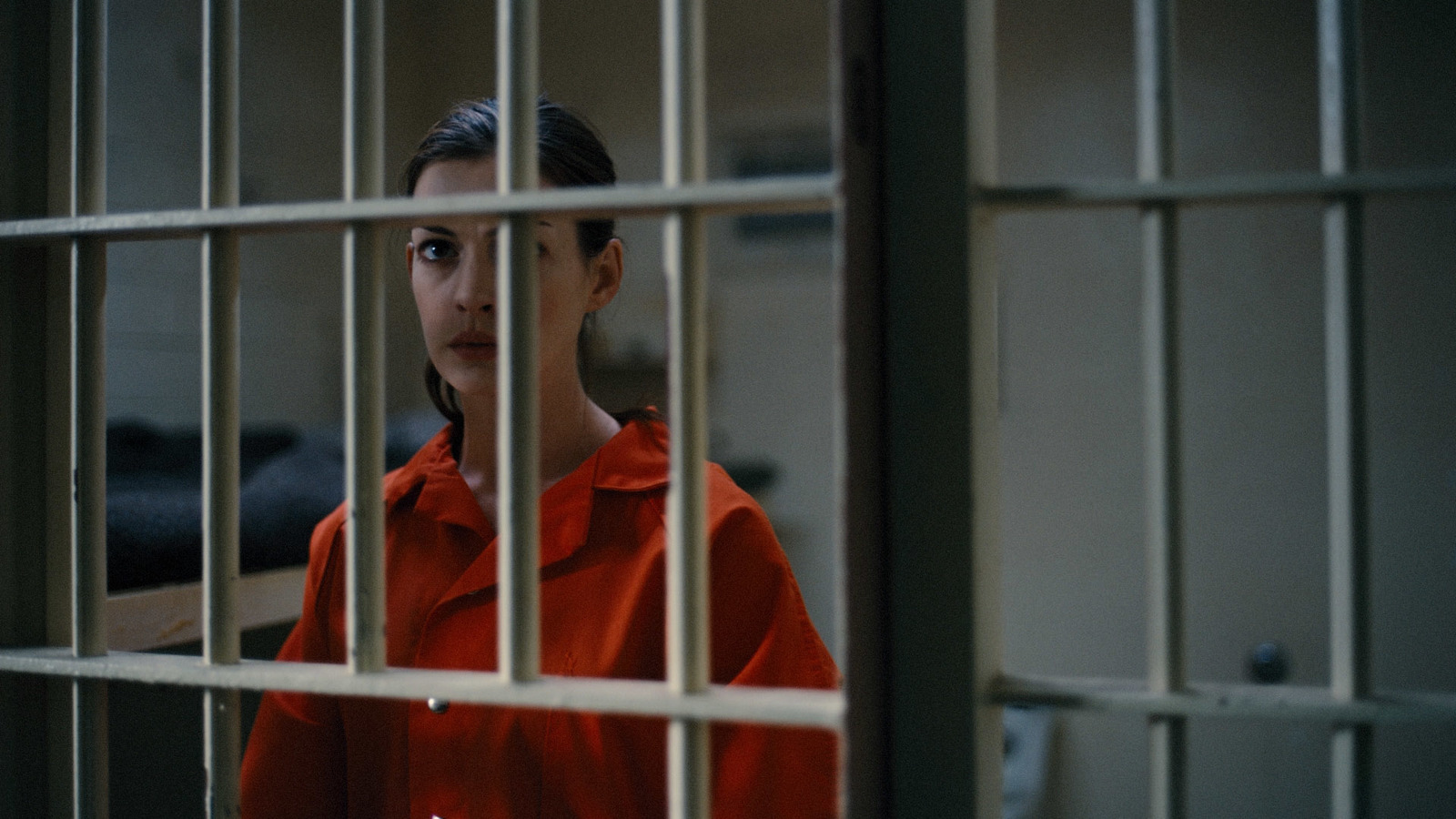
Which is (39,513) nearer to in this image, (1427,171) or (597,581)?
(597,581)

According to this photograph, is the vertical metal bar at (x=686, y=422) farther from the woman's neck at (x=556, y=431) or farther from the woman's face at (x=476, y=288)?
the woman's neck at (x=556, y=431)

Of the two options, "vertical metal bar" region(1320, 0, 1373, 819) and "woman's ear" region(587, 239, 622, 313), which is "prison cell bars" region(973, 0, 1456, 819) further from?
"woman's ear" region(587, 239, 622, 313)

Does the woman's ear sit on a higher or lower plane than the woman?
higher

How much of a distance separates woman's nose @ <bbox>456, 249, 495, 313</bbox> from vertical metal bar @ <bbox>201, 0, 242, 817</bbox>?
27 cm

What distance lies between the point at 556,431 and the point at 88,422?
1.50ft

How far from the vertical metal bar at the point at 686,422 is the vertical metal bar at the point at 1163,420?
27 centimetres

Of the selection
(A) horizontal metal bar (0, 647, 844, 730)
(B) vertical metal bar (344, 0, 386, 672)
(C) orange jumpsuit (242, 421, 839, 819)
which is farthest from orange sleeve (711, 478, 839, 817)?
(B) vertical metal bar (344, 0, 386, 672)

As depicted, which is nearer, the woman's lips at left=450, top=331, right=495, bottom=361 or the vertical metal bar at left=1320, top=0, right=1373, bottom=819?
the vertical metal bar at left=1320, top=0, right=1373, bottom=819

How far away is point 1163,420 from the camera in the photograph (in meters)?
0.59

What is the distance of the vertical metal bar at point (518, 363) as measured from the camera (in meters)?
0.62

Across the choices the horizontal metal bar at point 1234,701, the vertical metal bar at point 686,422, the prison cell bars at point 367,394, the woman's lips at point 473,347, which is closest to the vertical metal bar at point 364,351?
the prison cell bars at point 367,394

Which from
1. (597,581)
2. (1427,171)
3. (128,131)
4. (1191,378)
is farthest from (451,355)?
(1191,378)

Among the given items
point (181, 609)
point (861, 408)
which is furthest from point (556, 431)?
point (181, 609)

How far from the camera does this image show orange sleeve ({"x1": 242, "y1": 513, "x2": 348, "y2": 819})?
39.4 inches
